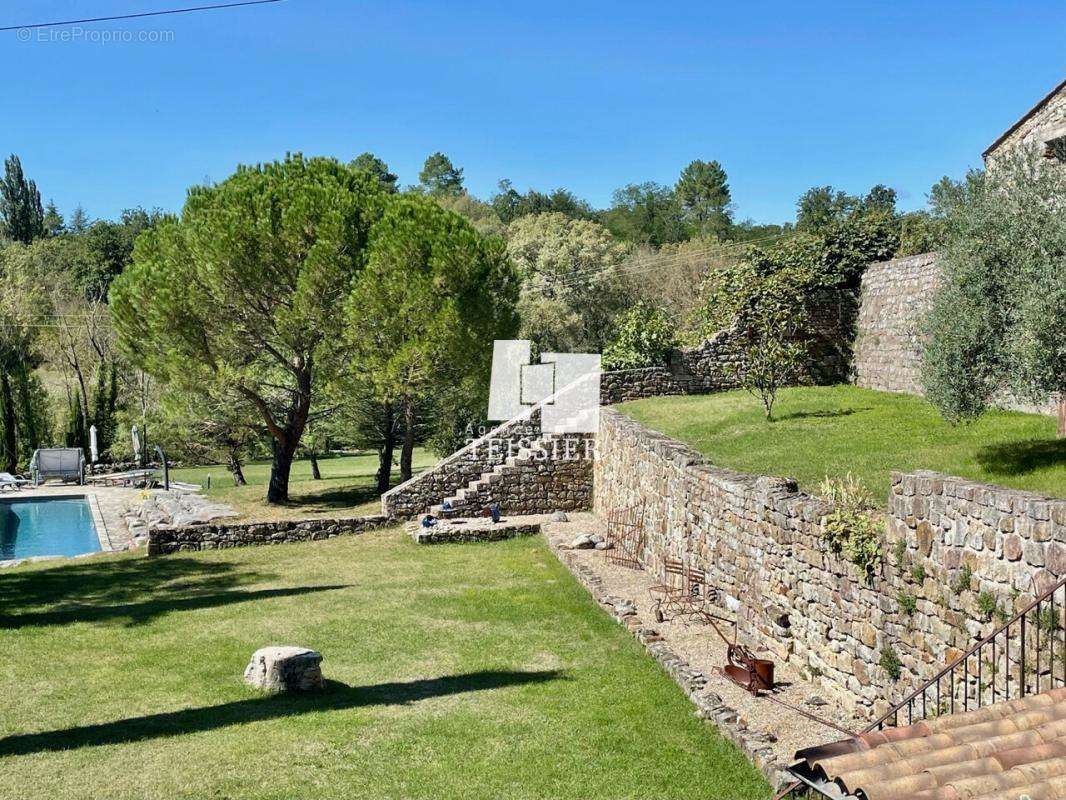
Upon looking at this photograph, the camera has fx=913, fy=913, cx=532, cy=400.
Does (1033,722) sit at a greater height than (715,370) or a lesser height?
lesser

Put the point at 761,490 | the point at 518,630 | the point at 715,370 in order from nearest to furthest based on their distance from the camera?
the point at 761,490, the point at 518,630, the point at 715,370

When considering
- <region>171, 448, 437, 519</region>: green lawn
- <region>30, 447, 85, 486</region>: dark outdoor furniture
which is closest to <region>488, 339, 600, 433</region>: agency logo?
<region>171, 448, 437, 519</region>: green lawn

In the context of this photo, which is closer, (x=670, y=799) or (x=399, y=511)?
(x=670, y=799)

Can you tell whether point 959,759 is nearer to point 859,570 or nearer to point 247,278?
point 859,570

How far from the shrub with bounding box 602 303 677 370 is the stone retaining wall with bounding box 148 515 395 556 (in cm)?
768

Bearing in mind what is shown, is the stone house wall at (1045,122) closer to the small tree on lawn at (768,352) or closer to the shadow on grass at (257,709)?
the small tree on lawn at (768,352)

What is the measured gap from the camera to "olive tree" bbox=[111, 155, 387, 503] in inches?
894

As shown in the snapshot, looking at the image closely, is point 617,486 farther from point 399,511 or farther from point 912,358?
point 912,358

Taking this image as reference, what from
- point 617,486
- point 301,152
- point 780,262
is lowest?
point 617,486

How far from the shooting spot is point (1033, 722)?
5258 millimetres

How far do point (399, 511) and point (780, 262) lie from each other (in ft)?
38.0

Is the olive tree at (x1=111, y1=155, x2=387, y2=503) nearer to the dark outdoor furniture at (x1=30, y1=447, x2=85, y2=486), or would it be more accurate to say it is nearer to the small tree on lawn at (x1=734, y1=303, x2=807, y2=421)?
the small tree on lawn at (x1=734, y1=303, x2=807, y2=421)

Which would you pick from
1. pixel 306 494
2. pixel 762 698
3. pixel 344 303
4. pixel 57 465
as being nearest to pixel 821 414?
pixel 762 698

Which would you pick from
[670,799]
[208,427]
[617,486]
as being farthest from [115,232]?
[670,799]
